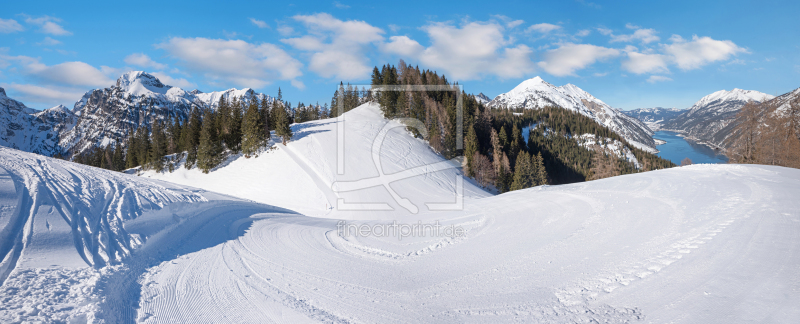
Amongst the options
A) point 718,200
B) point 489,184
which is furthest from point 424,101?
point 718,200

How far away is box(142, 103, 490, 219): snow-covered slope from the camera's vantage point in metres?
22.6

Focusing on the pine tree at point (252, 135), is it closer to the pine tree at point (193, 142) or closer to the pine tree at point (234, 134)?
the pine tree at point (234, 134)

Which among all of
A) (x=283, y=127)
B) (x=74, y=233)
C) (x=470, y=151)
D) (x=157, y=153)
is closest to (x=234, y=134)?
(x=283, y=127)

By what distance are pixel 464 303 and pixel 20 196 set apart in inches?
364

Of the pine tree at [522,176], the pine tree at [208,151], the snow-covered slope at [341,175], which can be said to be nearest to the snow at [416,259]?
the snow-covered slope at [341,175]

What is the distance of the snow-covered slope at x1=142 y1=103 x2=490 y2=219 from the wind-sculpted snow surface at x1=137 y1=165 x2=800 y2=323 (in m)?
11.9

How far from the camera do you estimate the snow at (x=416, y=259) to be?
151 inches

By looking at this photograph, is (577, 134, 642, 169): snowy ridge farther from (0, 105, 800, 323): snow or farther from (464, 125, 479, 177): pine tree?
(0, 105, 800, 323): snow

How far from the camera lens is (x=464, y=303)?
14.6 feet

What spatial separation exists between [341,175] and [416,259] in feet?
68.3

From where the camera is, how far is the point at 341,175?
26.5 meters

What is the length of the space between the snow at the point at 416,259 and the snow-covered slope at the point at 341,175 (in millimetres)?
11266

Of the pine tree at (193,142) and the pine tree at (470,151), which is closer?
the pine tree at (193,142)

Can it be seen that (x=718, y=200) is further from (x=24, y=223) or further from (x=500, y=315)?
(x=24, y=223)
